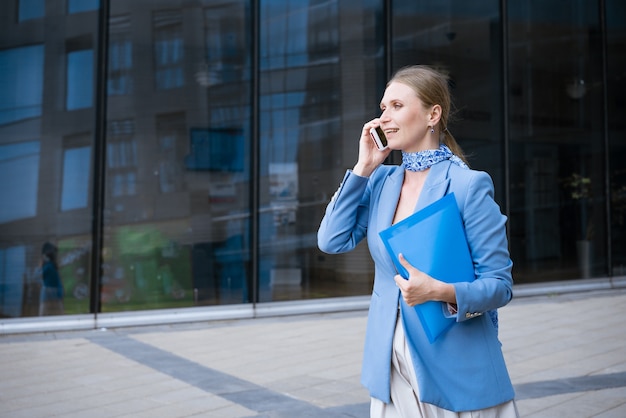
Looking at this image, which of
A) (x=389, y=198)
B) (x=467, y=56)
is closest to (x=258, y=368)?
(x=389, y=198)

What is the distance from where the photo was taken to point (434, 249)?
2.19 m

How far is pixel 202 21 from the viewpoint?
32.9 ft

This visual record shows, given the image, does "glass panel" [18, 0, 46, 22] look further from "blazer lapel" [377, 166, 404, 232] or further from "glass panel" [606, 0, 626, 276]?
"glass panel" [606, 0, 626, 276]

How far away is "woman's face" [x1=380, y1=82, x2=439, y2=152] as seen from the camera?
238 centimetres

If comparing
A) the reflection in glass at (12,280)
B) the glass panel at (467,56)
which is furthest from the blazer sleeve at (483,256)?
the glass panel at (467,56)

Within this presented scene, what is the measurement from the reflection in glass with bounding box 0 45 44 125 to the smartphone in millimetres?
7825

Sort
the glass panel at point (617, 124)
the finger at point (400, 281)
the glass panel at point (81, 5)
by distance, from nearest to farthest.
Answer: the finger at point (400, 281)
the glass panel at point (81, 5)
the glass panel at point (617, 124)

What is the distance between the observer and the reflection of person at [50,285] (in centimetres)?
920

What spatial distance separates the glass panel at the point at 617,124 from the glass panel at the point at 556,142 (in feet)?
0.72

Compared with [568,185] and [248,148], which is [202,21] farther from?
[568,185]

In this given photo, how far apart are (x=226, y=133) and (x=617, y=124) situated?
23.5ft

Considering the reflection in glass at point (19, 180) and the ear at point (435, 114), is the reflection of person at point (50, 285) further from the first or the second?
the ear at point (435, 114)

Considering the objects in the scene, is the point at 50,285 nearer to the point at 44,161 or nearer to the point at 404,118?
the point at 44,161

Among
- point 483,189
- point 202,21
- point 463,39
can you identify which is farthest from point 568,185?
point 483,189
